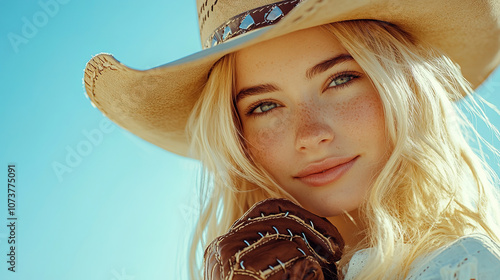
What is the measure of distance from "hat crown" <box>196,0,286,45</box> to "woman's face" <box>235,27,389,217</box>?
0.14 meters

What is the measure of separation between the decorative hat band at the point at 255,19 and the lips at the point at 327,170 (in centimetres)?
52

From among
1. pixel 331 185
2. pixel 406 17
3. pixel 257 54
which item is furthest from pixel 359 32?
pixel 331 185

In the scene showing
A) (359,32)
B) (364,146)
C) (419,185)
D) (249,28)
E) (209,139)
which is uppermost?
(249,28)

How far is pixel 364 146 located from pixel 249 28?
576 millimetres

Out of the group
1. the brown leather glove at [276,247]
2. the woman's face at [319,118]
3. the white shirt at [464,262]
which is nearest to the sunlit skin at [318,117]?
the woman's face at [319,118]

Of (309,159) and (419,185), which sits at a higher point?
(309,159)

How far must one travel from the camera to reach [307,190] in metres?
1.95

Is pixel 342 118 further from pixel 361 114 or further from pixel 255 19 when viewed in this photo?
pixel 255 19

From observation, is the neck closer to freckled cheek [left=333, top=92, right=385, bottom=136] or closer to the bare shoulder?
freckled cheek [left=333, top=92, right=385, bottom=136]

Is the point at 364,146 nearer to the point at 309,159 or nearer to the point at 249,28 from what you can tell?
the point at 309,159

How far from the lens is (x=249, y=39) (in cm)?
171

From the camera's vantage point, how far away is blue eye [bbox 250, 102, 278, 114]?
6.64 feet

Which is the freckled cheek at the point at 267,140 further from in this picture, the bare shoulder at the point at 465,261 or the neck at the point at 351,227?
the bare shoulder at the point at 465,261

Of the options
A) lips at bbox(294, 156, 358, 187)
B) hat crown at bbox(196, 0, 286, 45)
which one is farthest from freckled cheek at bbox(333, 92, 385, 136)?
hat crown at bbox(196, 0, 286, 45)
